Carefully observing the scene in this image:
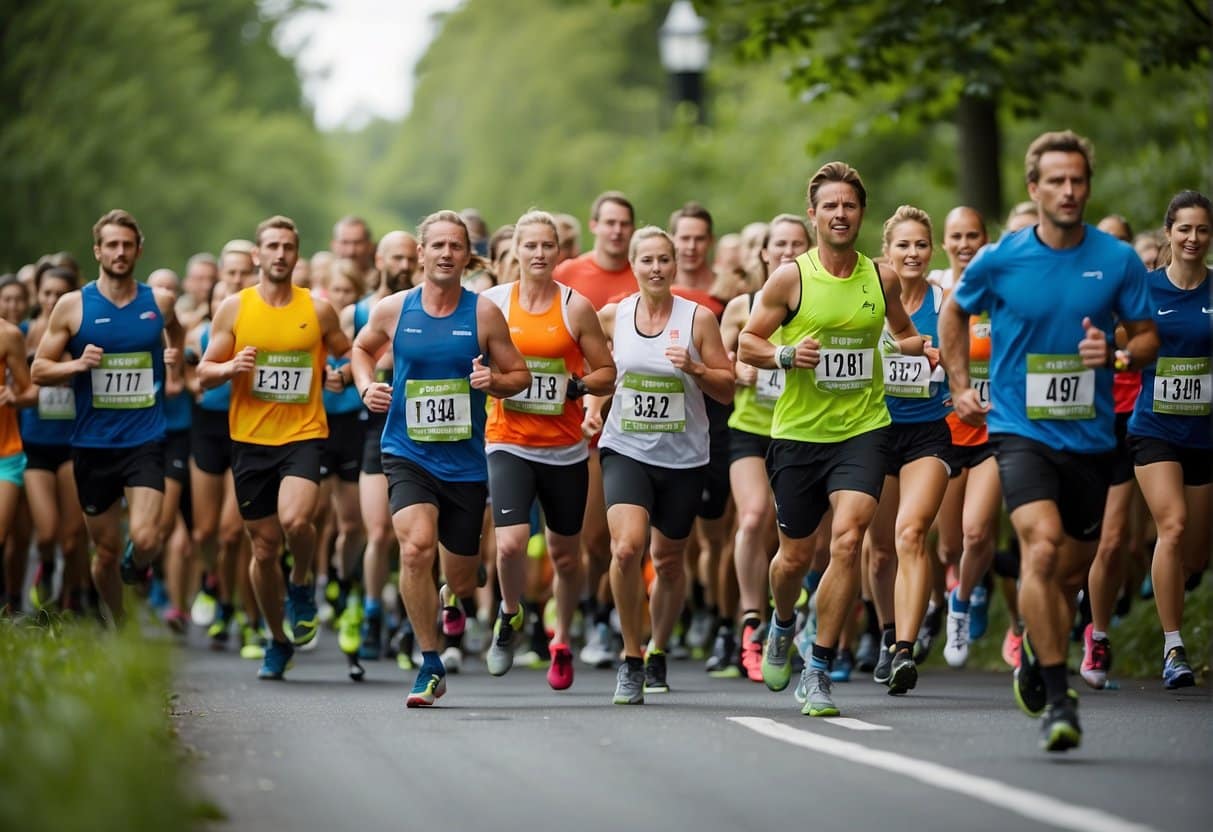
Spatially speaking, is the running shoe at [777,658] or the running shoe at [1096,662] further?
the running shoe at [1096,662]

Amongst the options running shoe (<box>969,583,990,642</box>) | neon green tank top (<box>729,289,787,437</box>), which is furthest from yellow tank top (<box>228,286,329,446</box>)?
running shoe (<box>969,583,990,642</box>)

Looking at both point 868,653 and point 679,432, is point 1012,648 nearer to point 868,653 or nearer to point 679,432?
point 868,653

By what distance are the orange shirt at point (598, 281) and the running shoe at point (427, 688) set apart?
342cm

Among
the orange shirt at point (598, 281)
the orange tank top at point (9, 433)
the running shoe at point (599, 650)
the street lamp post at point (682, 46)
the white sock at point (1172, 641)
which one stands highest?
the street lamp post at point (682, 46)

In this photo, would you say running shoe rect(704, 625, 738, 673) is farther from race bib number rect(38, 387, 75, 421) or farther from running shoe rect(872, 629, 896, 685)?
race bib number rect(38, 387, 75, 421)

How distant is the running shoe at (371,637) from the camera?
48.3ft

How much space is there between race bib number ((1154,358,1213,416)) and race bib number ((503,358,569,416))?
292 centimetres

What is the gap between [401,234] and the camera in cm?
1397

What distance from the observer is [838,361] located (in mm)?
10570

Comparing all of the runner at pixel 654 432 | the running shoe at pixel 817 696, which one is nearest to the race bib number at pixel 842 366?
the runner at pixel 654 432

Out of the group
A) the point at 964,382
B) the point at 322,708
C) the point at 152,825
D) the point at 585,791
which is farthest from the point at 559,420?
the point at 152,825

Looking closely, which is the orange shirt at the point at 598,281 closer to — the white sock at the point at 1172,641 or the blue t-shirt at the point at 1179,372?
the blue t-shirt at the point at 1179,372

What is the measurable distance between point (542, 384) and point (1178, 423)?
10.2 ft

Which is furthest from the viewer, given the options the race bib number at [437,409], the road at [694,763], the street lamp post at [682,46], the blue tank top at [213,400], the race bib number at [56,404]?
the street lamp post at [682,46]
